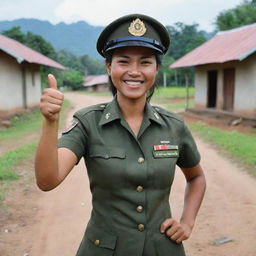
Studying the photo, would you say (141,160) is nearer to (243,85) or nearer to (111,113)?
(111,113)

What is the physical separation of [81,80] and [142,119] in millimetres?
52965

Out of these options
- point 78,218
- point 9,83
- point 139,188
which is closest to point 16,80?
point 9,83

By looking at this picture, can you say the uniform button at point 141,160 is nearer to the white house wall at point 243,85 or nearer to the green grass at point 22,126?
the green grass at point 22,126

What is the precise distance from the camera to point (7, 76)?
14.1m

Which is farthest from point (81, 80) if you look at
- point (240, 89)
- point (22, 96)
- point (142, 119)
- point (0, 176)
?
point (142, 119)

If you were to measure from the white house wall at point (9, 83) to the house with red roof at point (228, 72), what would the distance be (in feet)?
23.6

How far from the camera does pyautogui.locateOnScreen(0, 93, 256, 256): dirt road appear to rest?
376cm

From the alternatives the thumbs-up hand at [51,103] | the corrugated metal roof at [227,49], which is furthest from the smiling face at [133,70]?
the corrugated metal roof at [227,49]

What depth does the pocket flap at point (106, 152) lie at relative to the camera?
1536mm

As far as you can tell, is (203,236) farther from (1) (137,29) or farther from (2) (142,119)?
(1) (137,29)

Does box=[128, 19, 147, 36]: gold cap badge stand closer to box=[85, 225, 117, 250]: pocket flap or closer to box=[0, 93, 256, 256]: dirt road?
box=[85, 225, 117, 250]: pocket flap

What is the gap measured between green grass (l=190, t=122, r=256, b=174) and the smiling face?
523cm

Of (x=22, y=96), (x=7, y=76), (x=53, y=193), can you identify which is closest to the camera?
(x=53, y=193)

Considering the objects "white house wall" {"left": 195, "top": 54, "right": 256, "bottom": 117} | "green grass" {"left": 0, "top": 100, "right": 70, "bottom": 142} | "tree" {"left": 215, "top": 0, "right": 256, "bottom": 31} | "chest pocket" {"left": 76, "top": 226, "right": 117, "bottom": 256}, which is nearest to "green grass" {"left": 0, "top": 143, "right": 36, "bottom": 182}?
"green grass" {"left": 0, "top": 100, "right": 70, "bottom": 142}
